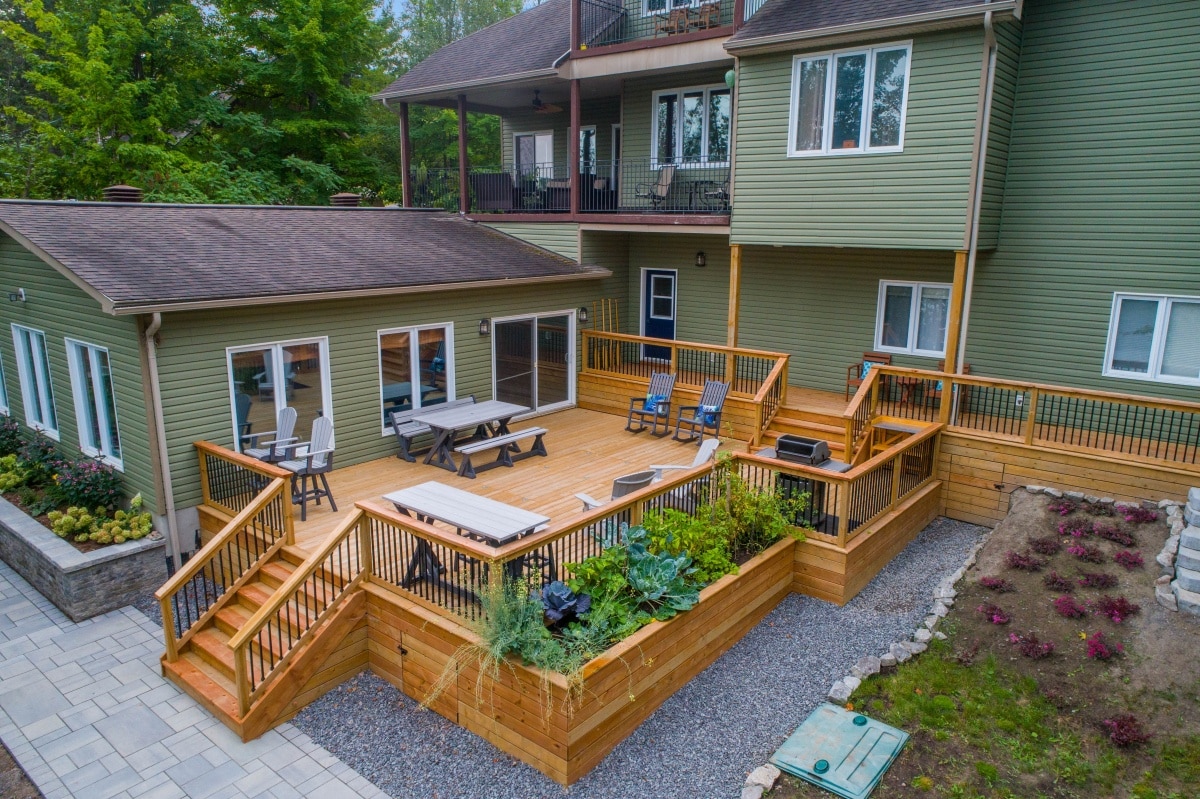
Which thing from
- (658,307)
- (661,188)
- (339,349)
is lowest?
(339,349)

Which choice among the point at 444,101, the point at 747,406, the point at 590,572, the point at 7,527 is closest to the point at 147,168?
the point at 444,101

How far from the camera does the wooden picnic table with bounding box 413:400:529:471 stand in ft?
34.5

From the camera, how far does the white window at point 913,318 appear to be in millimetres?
12133

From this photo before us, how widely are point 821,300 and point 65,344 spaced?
11.4 m

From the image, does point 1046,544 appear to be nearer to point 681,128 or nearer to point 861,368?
point 861,368

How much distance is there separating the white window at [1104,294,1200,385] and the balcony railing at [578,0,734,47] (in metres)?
8.04

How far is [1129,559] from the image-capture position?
7898mm

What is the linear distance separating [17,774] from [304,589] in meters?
2.44

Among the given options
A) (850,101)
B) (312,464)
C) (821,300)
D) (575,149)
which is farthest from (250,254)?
(821,300)

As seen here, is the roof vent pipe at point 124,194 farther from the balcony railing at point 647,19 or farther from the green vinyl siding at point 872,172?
the green vinyl siding at point 872,172

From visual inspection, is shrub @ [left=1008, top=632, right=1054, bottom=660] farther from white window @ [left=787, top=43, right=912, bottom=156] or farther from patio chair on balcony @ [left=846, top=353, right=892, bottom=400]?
white window @ [left=787, top=43, right=912, bottom=156]

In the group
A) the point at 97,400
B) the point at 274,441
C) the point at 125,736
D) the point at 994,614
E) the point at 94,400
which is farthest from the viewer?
the point at 94,400

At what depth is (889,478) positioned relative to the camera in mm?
8977

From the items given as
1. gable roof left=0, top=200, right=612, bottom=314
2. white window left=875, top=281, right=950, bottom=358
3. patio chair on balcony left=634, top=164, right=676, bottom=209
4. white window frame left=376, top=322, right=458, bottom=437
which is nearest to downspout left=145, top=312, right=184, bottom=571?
gable roof left=0, top=200, right=612, bottom=314
